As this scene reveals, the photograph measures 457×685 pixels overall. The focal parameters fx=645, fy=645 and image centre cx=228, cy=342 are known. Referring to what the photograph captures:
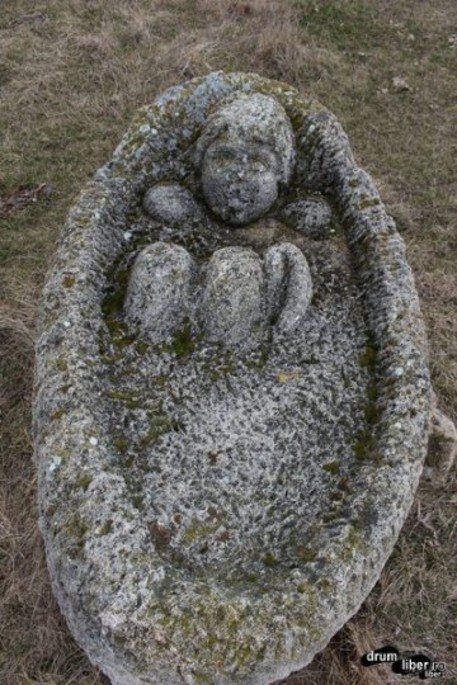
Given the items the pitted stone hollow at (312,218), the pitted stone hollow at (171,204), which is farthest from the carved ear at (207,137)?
the pitted stone hollow at (312,218)

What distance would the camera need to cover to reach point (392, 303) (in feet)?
9.16

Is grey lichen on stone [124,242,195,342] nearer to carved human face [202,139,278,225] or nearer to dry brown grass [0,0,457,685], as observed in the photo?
carved human face [202,139,278,225]

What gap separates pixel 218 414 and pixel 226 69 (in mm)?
4852

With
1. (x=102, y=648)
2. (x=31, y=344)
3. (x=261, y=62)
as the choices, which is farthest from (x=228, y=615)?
(x=261, y=62)

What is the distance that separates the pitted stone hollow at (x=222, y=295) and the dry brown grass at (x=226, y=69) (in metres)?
1.38

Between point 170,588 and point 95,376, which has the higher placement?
point 95,376

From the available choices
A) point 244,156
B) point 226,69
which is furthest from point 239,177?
point 226,69

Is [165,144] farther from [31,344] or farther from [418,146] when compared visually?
[418,146]

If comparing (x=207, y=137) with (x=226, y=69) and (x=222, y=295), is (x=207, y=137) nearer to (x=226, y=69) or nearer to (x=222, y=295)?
(x=222, y=295)

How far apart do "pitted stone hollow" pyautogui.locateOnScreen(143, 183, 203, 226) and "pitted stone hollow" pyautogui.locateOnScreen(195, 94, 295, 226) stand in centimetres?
11

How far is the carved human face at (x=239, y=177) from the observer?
2.96 m

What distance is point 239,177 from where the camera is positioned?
2.97 metres

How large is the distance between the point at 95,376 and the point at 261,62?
500cm

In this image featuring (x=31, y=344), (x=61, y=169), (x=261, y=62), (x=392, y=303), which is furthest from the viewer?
(x=261, y=62)
